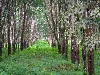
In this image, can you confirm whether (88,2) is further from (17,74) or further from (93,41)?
(17,74)

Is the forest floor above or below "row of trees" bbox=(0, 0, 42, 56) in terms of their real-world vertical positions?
below

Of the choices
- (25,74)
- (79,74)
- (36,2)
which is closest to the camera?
(25,74)

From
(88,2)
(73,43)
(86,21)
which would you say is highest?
(88,2)

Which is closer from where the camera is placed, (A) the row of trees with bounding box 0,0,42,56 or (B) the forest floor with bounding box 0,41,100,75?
(B) the forest floor with bounding box 0,41,100,75

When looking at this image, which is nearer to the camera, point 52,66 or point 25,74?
point 25,74

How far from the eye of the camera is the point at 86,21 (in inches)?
445

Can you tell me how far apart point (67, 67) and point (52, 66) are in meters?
1.20

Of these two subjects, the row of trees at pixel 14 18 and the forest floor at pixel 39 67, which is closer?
the forest floor at pixel 39 67

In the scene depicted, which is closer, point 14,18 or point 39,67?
point 39,67

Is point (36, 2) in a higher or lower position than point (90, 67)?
higher

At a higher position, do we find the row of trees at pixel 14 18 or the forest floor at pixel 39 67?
the row of trees at pixel 14 18

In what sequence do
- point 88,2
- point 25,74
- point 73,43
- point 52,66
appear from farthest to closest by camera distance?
point 73,43, point 52,66, point 25,74, point 88,2

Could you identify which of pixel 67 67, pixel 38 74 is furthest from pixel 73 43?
pixel 38 74

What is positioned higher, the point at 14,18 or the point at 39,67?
the point at 14,18
